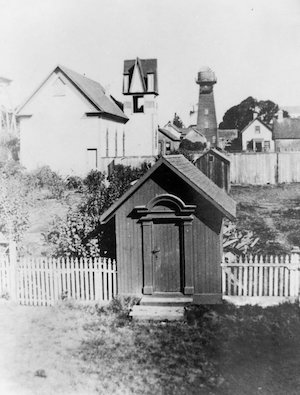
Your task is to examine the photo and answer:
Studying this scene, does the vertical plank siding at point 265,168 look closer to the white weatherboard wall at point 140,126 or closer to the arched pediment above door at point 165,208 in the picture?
the white weatherboard wall at point 140,126

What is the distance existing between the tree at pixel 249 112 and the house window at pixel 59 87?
54.3m

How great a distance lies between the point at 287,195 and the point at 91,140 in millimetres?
12512

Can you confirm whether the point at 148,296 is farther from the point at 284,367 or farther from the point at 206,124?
the point at 206,124

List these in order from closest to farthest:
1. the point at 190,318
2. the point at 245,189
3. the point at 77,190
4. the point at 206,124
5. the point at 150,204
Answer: the point at 190,318 → the point at 150,204 → the point at 77,190 → the point at 245,189 → the point at 206,124

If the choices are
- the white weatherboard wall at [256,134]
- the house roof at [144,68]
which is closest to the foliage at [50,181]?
the house roof at [144,68]

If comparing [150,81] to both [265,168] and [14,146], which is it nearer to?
[14,146]

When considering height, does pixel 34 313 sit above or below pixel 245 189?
below

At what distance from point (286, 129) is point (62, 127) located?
37183mm

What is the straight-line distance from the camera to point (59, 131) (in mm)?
27719

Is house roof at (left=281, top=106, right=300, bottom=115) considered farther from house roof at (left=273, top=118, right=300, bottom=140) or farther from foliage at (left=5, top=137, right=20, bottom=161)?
foliage at (left=5, top=137, right=20, bottom=161)

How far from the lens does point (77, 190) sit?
2422 centimetres

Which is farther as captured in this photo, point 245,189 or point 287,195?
point 245,189

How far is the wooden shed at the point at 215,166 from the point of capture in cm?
2436

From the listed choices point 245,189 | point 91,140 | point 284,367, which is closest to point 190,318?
point 284,367
